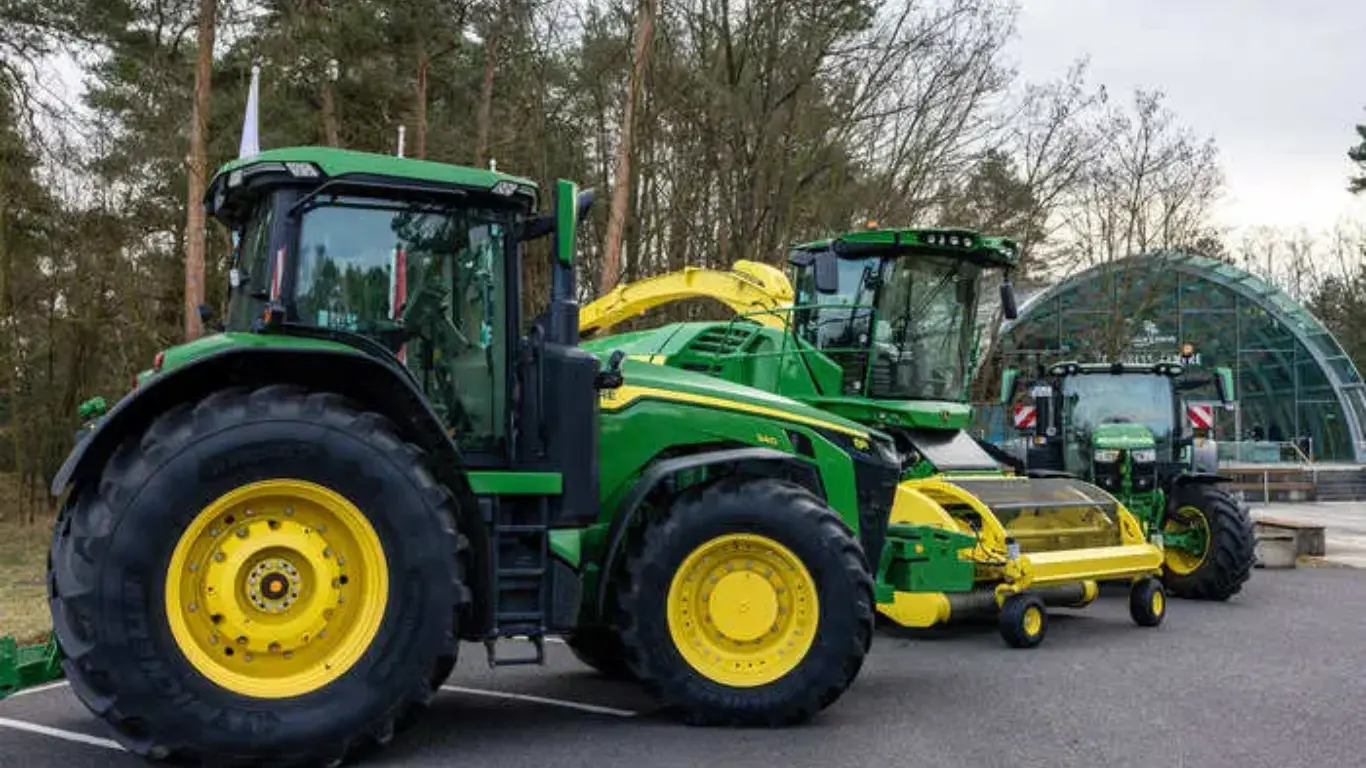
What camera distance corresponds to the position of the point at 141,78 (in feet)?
61.3

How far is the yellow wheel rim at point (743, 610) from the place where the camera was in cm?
625

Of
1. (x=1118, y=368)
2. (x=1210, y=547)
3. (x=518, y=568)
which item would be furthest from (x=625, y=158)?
(x=518, y=568)

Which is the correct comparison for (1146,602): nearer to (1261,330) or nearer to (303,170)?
(303,170)

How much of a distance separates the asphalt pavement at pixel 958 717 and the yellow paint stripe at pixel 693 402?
1.57 m

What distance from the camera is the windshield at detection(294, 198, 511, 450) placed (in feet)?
19.1

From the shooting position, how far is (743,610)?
6.32m

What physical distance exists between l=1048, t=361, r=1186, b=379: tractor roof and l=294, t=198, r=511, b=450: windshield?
10242 millimetres

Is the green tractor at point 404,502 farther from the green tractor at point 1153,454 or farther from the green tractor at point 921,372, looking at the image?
the green tractor at point 1153,454

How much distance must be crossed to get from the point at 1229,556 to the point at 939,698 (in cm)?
623

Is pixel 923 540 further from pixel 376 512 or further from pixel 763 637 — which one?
pixel 376 512

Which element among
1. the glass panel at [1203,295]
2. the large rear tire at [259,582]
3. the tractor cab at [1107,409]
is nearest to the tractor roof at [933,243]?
the tractor cab at [1107,409]

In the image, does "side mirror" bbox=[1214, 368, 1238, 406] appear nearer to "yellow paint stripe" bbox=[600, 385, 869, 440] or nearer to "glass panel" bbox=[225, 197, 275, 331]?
"yellow paint stripe" bbox=[600, 385, 869, 440]

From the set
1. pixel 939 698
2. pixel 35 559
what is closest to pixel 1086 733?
pixel 939 698

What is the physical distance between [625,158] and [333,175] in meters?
12.5
